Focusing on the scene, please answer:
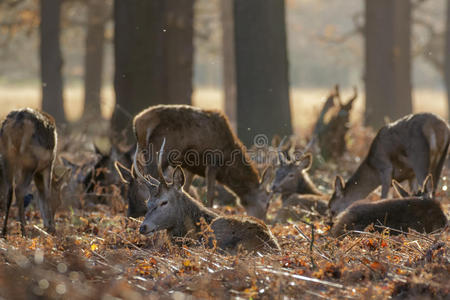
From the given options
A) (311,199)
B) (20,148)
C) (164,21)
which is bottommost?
(311,199)

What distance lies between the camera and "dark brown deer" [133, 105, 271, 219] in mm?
9656

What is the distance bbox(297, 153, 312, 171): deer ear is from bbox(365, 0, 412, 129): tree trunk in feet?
28.3

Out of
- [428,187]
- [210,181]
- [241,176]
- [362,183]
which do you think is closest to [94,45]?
[241,176]

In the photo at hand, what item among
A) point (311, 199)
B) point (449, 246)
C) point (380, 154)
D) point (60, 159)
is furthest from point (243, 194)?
point (449, 246)

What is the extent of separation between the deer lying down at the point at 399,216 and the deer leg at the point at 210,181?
99.2 inches

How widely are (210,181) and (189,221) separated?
2619 millimetres

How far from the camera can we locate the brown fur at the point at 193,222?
24.0ft

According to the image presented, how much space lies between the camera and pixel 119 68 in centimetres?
1478

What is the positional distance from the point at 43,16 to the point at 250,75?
10004 mm

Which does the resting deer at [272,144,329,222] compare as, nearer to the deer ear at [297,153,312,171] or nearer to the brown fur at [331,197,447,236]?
the deer ear at [297,153,312,171]

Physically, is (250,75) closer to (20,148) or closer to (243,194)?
(243,194)

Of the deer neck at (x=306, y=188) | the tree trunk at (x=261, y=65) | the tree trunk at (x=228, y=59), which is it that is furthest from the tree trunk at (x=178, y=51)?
the tree trunk at (x=228, y=59)

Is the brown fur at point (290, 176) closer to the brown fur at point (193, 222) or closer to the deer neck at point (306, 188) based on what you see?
the deer neck at point (306, 188)

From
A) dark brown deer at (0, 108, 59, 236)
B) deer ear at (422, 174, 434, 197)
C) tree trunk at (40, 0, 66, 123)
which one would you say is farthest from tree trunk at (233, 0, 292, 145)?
tree trunk at (40, 0, 66, 123)
